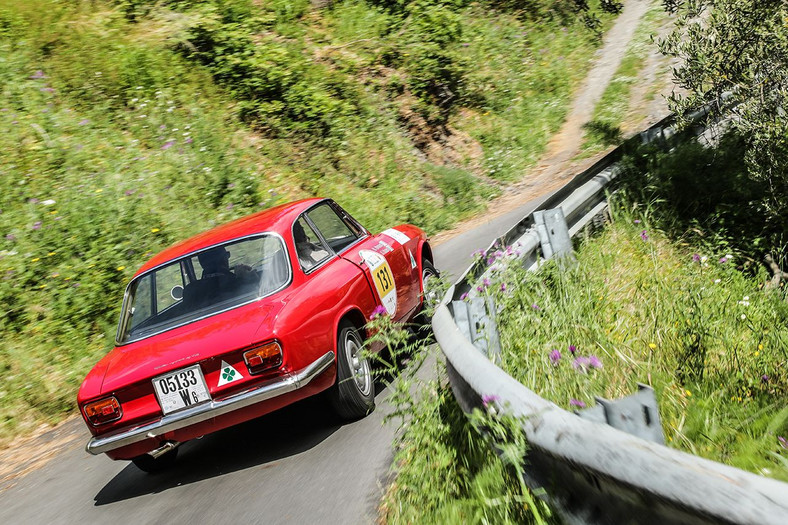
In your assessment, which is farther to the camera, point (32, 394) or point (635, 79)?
point (635, 79)

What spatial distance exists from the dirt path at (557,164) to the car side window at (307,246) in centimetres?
286

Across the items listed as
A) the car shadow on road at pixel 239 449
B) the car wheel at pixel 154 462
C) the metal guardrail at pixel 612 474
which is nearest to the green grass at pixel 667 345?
the metal guardrail at pixel 612 474

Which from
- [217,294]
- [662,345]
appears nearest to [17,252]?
[217,294]

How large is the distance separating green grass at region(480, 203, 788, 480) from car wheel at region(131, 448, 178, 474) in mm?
2797

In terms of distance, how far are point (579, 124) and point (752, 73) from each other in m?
11.4

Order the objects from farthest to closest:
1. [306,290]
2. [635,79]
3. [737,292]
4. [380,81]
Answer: [635,79] < [380,81] < [737,292] < [306,290]

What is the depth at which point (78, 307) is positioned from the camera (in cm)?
896

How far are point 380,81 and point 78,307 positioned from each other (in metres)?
10.9

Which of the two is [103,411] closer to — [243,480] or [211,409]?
[211,409]

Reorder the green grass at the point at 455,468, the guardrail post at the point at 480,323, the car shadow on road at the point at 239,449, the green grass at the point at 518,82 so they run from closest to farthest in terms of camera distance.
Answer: the green grass at the point at 455,468 → the guardrail post at the point at 480,323 → the car shadow on road at the point at 239,449 → the green grass at the point at 518,82

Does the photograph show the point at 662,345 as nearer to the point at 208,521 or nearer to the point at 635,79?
the point at 208,521

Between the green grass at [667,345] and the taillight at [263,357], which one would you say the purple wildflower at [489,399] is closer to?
the green grass at [667,345]

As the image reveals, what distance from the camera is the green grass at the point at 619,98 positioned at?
17641mm

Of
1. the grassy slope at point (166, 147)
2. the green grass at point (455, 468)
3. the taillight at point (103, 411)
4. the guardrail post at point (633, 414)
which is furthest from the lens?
the grassy slope at point (166, 147)
